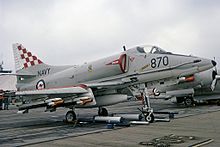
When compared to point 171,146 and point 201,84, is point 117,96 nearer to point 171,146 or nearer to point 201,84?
point 171,146

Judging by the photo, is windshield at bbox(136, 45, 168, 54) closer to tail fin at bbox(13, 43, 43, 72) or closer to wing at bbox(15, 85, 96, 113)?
wing at bbox(15, 85, 96, 113)

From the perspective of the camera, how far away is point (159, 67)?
11.2 meters

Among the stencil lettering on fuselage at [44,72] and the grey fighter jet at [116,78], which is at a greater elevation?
the stencil lettering on fuselage at [44,72]

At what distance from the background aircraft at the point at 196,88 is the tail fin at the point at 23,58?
9.61 m

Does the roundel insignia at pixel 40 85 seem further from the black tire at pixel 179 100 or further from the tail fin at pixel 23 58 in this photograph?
the black tire at pixel 179 100

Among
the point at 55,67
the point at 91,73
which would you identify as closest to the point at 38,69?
the point at 55,67

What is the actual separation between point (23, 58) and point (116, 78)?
23.7 ft

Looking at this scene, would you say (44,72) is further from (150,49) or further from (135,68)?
(150,49)

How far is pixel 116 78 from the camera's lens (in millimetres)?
12086

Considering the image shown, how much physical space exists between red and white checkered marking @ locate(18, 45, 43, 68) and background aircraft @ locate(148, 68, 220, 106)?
31.2 ft

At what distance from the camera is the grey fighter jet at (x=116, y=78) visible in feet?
36.1

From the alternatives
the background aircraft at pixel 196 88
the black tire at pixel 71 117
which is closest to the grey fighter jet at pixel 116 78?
the black tire at pixel 71 117

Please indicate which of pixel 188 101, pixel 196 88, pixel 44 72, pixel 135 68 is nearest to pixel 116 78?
pixel 135 68

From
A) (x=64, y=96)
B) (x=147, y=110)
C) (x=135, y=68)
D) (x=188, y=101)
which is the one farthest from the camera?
(x=188, y=101)
